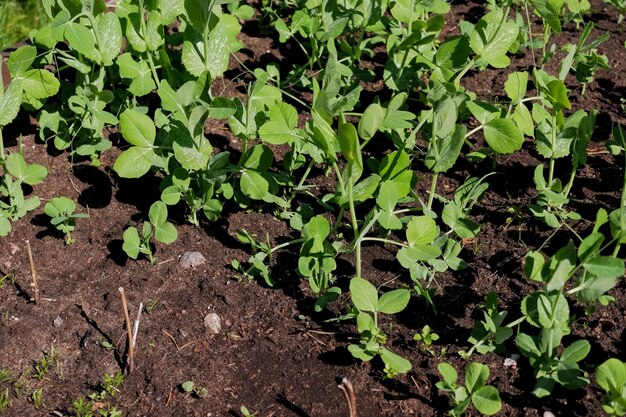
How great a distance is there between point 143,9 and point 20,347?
115 centimetres

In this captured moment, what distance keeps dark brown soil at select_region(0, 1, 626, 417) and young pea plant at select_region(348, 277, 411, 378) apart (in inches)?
2.7

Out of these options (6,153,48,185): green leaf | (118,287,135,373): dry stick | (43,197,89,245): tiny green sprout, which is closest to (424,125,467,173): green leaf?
(118,287,135,373): dry stick

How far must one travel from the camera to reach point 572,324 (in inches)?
94.8

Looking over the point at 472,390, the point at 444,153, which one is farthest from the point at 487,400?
the point at 444,153

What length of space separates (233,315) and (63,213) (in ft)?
2.07

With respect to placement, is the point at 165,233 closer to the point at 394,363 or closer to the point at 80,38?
the point at 80,38

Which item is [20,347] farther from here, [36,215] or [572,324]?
[572,324]

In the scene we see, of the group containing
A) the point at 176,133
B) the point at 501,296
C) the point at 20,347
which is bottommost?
the point at 20,347

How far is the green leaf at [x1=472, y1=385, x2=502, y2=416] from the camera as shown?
211 cm

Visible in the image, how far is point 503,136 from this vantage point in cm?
262

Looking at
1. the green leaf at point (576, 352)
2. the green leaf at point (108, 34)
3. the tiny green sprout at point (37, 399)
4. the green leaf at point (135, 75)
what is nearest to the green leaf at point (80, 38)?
the green leaf at point (108, 34)

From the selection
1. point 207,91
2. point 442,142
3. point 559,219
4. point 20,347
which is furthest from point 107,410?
point 559,219

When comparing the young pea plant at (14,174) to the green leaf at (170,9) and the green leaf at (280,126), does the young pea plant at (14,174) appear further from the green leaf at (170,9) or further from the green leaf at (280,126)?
the green leaf at (280,126)

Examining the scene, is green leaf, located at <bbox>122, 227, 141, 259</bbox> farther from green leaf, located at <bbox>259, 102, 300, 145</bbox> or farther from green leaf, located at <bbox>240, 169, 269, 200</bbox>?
green leaf, located at <bbox>259, 102, 300, 145</bbox>
